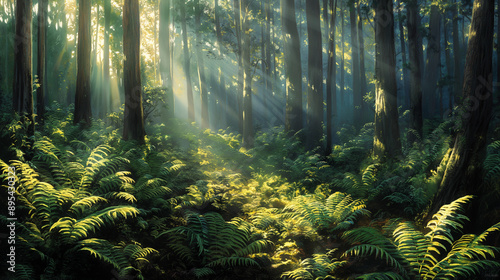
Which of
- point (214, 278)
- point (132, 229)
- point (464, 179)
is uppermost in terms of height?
point (464, 179)

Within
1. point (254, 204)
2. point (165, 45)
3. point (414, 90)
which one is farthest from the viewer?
point (165, 45)

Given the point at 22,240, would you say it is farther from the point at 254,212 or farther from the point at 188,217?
the point at 254,212

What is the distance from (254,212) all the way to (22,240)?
13.0 ft

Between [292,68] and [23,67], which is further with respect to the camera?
[292,68]

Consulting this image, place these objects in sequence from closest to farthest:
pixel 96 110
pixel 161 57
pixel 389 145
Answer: pixel 389 145, pixel 161 57, pixel 96 110

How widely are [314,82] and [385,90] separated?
5.08 m

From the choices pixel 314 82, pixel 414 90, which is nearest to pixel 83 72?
pixel 314 82

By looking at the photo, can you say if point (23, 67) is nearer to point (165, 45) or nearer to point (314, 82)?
point (314, 82)

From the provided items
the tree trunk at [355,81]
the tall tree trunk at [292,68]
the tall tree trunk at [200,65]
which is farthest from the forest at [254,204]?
the tree trunk at [355,81]

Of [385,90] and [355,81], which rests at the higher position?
[355,81]

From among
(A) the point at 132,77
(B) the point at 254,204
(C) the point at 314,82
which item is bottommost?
(B) the point at 254,204

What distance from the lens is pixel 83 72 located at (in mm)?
12133

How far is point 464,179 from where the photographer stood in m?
5.16

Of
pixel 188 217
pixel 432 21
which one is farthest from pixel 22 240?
pixel 432 21
